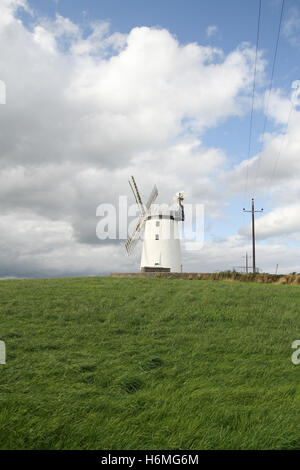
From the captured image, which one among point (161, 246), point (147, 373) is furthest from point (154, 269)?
point (147, 373)

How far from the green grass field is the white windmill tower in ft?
64.4

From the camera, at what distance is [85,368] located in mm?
8891

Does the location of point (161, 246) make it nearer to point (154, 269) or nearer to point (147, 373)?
point (154, 269)

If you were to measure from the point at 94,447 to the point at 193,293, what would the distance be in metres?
13.3

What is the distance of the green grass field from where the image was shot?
5.93m

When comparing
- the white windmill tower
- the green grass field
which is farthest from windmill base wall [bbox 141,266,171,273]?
the green grass field

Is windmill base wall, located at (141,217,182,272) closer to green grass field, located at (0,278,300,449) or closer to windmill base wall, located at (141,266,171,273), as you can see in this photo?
windmill base wall, located at (141,266,171,273)

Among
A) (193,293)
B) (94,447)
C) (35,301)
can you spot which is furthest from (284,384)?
(35,301)

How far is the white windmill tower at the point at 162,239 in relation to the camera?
36.7 m

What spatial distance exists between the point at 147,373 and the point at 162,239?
2873 cm

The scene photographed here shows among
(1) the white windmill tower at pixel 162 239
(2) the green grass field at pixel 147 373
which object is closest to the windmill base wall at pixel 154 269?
(1) the white windmill tower at pixel 162 239

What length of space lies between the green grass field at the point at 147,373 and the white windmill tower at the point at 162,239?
19.6 meters

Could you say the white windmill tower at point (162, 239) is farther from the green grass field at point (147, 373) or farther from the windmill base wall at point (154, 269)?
the green grass field at point (147, 373)
